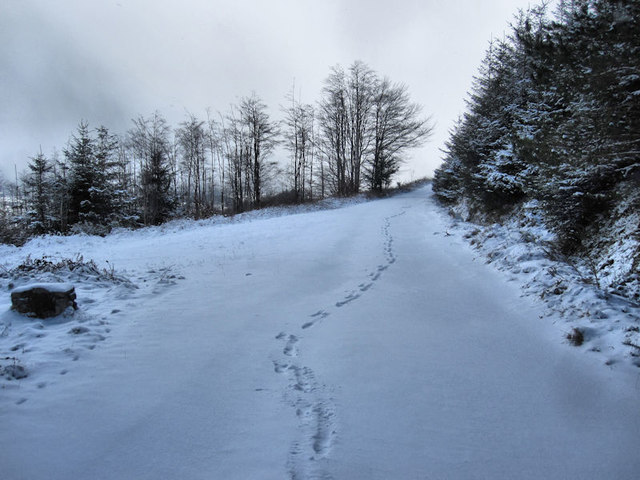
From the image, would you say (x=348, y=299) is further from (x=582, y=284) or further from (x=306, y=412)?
(x=582, y=284)

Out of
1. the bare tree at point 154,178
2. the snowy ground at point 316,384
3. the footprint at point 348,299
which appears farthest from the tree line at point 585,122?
the bare tree at point 154,178

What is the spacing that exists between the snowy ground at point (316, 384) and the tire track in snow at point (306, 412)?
0.05 ft

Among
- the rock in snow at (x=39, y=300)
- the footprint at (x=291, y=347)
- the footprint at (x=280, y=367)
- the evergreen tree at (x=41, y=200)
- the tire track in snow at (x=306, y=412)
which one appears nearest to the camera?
the tire track in snow at (x=306, y=412)

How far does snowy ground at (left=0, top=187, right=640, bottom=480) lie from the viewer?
8.34 ft

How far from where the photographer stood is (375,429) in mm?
2852

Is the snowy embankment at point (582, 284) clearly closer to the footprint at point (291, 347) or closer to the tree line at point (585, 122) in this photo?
the tree line at point (585, 122)

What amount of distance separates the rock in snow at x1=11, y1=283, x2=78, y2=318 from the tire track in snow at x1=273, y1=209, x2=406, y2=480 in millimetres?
3184

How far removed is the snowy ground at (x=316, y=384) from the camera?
8.34ft

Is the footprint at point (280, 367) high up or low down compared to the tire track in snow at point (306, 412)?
up

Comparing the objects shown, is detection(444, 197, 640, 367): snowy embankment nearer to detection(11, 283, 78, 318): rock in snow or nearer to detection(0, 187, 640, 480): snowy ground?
detection(0, 187, 640, 480): snowy ground

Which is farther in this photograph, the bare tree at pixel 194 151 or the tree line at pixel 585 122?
the bare tree at pixel 194 151

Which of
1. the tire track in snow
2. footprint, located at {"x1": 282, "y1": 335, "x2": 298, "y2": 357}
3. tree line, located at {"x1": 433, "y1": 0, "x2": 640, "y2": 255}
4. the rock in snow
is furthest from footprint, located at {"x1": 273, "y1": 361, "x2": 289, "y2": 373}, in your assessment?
tree line, located at {"x1": 433, "y1": 0, "x2": 640, "y2": 255}

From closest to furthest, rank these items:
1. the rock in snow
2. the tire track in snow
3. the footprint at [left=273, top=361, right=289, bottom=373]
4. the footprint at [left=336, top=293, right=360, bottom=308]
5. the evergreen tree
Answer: the tire track in snow → the footprint at [left=273, top=361, right=289, bottom=373] → the rock in snow → the footprint at [left=336, top=293, right=360, bottom=308] → the evergreen tree

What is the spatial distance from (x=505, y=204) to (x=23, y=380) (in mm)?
12090
